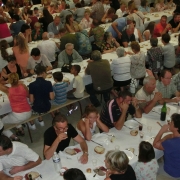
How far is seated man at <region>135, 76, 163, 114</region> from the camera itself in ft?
13.8

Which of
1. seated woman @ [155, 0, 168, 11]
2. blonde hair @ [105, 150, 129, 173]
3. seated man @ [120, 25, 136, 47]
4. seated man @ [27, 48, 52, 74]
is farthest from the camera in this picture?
seated woman @ [155, 0, 168, 11]

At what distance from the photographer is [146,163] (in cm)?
310

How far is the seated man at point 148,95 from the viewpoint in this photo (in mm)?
4199

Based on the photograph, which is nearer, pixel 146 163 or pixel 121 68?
pixel 146 163

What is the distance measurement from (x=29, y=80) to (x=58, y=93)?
29.9 inches

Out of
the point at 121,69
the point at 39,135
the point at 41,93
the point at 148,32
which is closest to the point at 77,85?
the point at 41,93

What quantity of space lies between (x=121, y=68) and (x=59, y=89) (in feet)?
4.38

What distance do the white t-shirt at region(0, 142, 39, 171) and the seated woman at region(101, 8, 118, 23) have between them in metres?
6.01

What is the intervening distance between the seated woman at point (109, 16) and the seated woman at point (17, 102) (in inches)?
184

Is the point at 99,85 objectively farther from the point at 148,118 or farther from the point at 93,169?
the point at 93,169

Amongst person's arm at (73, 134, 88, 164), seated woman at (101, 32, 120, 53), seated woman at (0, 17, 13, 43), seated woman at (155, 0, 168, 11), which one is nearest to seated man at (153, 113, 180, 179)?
person's arm at (73, 134, 88, 164)

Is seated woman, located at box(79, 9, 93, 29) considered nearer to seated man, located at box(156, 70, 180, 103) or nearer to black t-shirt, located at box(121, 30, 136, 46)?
black t-shirt, located at box(121, 30, 136, 46)

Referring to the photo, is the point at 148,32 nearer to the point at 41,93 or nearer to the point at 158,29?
the point at 158,29

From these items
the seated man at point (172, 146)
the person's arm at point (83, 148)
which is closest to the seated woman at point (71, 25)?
the person's arm at point (83, 148)
